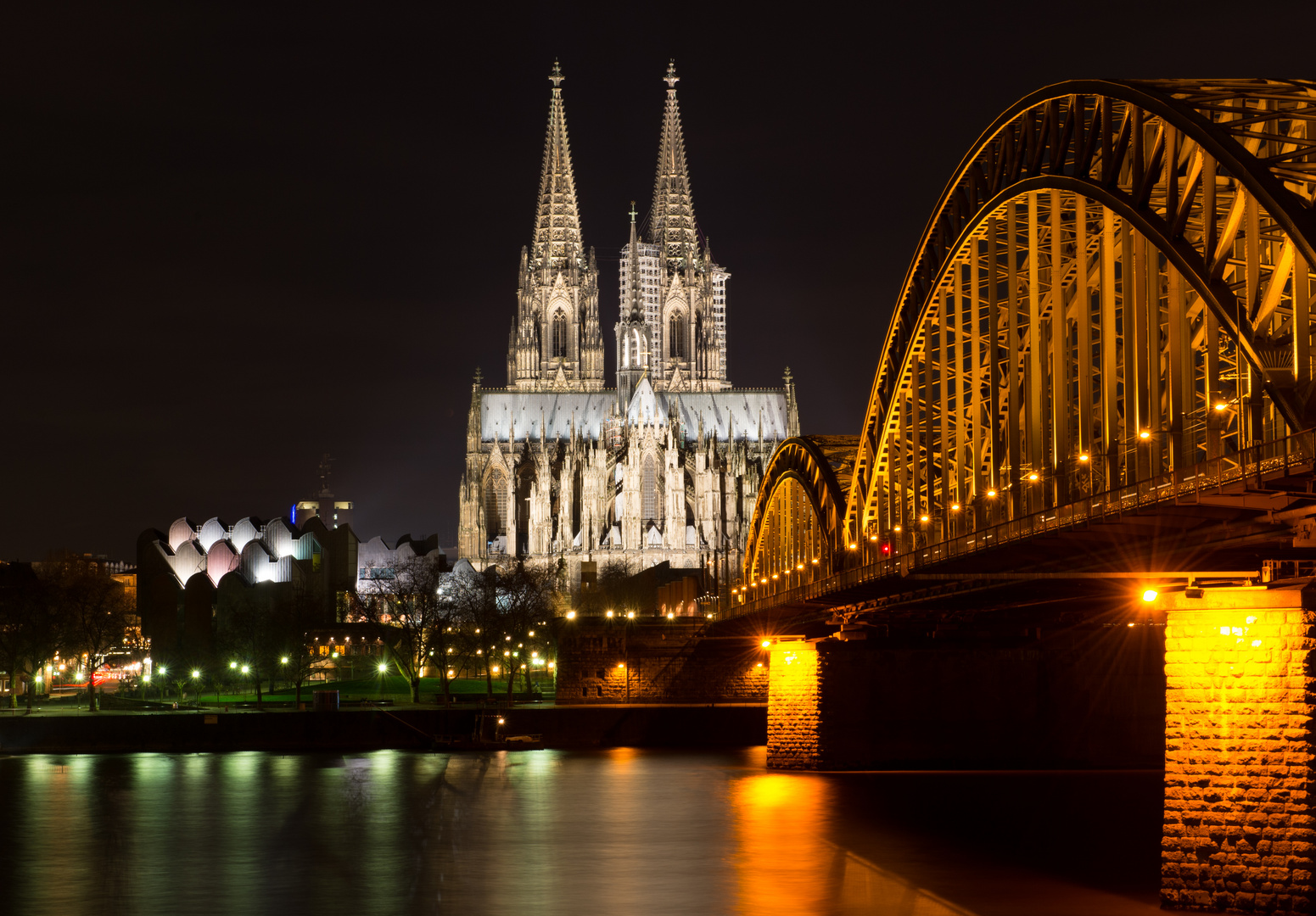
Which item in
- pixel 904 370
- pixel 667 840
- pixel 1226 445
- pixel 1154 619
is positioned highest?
pixel 904 370

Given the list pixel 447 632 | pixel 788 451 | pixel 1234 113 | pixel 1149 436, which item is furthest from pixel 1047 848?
pixel 447 632

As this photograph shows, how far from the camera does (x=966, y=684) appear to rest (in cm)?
6750

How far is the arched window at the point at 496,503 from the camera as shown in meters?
195

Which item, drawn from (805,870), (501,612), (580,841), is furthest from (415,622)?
(805,870)

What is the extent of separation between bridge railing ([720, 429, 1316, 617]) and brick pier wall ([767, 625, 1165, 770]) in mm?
19319

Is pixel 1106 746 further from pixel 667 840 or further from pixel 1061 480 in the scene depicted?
pixel 1061 480

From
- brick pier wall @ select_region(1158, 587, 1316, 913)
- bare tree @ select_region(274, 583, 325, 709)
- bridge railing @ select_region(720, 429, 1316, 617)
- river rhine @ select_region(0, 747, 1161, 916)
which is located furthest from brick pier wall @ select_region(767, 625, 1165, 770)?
bare tree @ select_region(274, 583, 325, 709)

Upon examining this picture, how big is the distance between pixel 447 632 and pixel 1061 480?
9187 centimetres

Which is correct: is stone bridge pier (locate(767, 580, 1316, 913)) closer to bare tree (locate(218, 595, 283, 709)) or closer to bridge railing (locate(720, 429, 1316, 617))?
bridge railing (locate(720, 429, 1316, 617))

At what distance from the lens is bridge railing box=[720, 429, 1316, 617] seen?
24844mm

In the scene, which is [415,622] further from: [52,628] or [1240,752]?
[1240,752]

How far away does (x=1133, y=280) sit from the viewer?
3356 centimetres

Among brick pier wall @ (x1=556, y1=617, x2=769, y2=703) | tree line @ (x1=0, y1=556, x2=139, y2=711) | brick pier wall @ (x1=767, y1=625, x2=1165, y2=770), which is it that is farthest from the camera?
tree line @ (x1=0, y1=556, x2=139, y2=711)

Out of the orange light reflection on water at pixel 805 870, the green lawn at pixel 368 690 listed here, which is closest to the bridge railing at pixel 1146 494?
the orange light reflection on water at pixel 805 870
